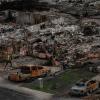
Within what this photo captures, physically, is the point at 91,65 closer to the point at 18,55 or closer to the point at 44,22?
the point at 18,55

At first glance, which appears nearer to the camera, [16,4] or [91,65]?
[91,65]

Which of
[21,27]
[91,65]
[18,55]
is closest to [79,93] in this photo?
[91,65]

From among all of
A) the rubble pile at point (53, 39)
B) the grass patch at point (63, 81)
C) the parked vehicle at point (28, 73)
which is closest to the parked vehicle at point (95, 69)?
the grass patch at point (63, 81)

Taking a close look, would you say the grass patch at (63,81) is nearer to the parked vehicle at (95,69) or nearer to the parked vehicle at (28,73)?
the parked vehicle at (95,69)

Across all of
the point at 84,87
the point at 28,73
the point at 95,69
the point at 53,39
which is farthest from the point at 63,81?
the point at 53,39

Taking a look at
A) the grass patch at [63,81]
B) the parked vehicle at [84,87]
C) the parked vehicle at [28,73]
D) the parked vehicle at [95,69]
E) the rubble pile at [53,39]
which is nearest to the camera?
the parked vehicle at [84,87]

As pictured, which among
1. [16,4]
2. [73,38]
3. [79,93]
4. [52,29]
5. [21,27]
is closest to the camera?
[79,93]

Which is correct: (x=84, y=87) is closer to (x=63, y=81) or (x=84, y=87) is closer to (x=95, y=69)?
(x=63, y=81)
